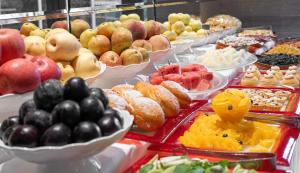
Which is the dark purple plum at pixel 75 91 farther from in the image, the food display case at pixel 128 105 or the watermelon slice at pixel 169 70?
the watermelon slice at pixel 169 70

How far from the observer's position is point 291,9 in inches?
168

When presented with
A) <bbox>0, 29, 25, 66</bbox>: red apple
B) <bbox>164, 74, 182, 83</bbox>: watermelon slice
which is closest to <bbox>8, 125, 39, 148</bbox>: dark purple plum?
<bbox>0, 29, 25, 66</bbox>: red apple

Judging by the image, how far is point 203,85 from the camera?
5.34 feet

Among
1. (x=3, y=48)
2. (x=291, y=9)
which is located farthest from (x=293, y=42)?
(x=3, y=48)

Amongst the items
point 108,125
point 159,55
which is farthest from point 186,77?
point 108,125

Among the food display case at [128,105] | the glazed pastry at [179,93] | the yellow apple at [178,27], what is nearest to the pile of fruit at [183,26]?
the yellow apple at [178,27]

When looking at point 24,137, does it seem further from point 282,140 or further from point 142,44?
point 142,44

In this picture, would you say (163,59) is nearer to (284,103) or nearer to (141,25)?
(141,25)

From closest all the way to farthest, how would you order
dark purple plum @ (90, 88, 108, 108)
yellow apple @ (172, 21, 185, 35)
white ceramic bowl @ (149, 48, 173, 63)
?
dark purple plum @ (90, 88, 108, 108)
white ceramic bowl @ (149, 48, 173, 63)
yellow apple @ (172, 21, 185, 35)

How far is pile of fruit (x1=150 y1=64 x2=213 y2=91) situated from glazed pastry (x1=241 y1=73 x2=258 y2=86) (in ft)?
0.70

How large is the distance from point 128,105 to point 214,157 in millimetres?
277

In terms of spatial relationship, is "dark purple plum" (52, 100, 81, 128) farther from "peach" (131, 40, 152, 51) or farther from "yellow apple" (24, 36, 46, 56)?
"peach" (131, 40, 152, 51)

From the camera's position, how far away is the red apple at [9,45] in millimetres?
1038

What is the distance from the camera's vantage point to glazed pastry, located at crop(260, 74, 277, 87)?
184cm
